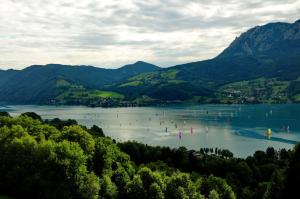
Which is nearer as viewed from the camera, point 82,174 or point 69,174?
point 69,174

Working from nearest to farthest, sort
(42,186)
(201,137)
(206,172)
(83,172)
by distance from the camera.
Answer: (42,186) → (83,172) → (206,172) → (201,137)

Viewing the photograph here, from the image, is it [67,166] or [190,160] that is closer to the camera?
[67,166]

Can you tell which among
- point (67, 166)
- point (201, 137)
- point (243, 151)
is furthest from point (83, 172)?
point (201, 137)

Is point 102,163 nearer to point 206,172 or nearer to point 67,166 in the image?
point 67,166

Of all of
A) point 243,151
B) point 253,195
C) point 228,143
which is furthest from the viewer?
point 228,143

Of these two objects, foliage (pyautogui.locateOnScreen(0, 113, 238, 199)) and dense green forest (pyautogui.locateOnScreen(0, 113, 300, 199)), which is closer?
dense green forest (pyautogui.locateOnScreen(0, 113, 300, 199))

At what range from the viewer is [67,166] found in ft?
172

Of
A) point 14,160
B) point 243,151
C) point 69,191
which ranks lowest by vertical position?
point 243,151

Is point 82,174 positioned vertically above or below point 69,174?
below

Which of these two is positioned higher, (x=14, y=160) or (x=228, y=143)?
(x=14, y=160)

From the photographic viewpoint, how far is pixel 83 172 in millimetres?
53906

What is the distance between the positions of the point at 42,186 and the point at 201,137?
491ft

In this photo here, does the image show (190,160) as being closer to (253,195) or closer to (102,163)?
(253,195)

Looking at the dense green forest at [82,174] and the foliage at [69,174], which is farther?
the foliage at [69,174]
